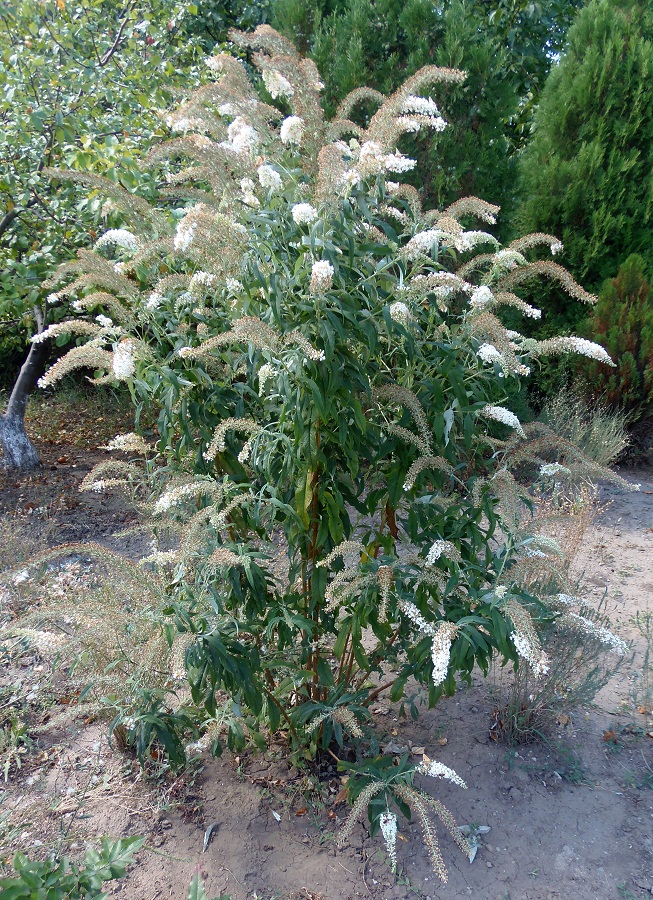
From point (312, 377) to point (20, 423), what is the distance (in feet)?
15.2

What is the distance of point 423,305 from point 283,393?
1.96 feet

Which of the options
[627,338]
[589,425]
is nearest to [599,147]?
[627,338]

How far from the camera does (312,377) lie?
1.80 m

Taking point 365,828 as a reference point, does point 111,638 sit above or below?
above

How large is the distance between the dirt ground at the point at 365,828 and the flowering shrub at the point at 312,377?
1.03 feet

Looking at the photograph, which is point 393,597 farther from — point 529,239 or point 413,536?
point 529,239

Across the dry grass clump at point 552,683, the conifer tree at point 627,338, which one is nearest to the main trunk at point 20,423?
the dry grass clump at point 552,683

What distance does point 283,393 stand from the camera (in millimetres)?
1851

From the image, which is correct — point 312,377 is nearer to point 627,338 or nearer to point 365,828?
point 365,828

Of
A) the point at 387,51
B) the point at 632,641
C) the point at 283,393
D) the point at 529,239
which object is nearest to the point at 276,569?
the point at 283,393

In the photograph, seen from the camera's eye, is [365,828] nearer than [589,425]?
Yes

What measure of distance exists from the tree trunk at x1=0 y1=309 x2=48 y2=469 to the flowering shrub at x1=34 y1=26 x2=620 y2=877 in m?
3.68

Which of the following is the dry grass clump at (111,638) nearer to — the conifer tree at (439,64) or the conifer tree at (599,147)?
the conifer tree at (439,64)

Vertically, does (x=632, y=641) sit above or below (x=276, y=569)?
below
